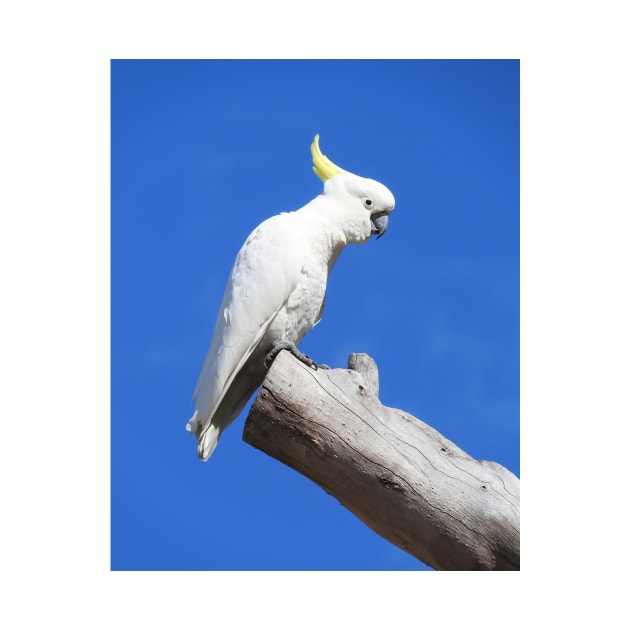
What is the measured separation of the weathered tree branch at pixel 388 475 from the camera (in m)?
3.04

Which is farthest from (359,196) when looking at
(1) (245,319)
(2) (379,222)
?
(1) (245,319)

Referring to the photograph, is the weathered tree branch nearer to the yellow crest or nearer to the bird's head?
the bird's head

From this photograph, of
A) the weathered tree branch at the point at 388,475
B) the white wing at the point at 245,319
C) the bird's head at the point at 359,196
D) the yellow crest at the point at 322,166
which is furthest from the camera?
the yellow crest at the point at 322,166

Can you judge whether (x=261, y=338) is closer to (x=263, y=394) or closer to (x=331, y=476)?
(x=263, y=394)

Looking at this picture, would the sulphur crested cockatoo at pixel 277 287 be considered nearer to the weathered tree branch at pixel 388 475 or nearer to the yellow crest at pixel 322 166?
the yellow crest at pixel 322 166

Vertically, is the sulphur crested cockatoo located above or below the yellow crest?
below

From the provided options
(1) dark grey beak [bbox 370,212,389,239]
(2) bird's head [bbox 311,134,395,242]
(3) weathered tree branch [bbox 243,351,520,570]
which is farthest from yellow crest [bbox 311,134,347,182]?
(3) weathered tree branch [bbox 243,351,520,570]

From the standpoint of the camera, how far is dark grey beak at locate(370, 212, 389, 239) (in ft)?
14.0

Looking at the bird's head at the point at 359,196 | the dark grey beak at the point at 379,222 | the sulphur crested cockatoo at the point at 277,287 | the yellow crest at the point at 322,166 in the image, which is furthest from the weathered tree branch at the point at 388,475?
the yellow crest at the point at 322,166

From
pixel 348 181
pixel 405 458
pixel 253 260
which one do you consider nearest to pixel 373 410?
pixel 405 458

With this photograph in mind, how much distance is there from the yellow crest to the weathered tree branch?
1582 mm

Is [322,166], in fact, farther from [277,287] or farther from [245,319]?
[245,319]

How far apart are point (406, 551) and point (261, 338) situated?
4.60 feet
